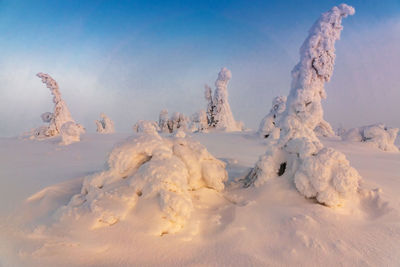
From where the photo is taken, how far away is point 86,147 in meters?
8.95

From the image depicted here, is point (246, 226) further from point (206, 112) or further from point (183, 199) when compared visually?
point (206, 112)

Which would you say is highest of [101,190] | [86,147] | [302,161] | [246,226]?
[302,161]

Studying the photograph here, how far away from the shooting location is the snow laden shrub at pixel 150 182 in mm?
2234

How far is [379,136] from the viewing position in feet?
30.5

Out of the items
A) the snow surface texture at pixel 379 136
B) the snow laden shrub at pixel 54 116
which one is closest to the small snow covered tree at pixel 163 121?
the snow laden shrub at pixel 54 116

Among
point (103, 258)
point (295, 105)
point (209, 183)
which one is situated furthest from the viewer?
point (295, 105)

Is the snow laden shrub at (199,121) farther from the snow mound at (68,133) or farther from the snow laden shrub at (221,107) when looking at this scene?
the snow mound at (68,133)

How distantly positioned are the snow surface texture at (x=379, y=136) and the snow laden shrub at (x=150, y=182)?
353 inches

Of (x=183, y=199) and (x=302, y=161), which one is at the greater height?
(x=302, y=161)

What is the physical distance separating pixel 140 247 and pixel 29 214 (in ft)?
5.02

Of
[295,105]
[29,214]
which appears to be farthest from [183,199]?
[295,105]

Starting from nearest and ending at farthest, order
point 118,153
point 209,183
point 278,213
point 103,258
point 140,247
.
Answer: point 103,258, point 140,247, point 278,213, point 118,153, point 209,183

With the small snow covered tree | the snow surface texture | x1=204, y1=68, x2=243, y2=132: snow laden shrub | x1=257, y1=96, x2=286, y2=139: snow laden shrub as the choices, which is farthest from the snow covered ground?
the small snow covered tree

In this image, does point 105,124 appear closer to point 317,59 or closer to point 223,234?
point 317,59
